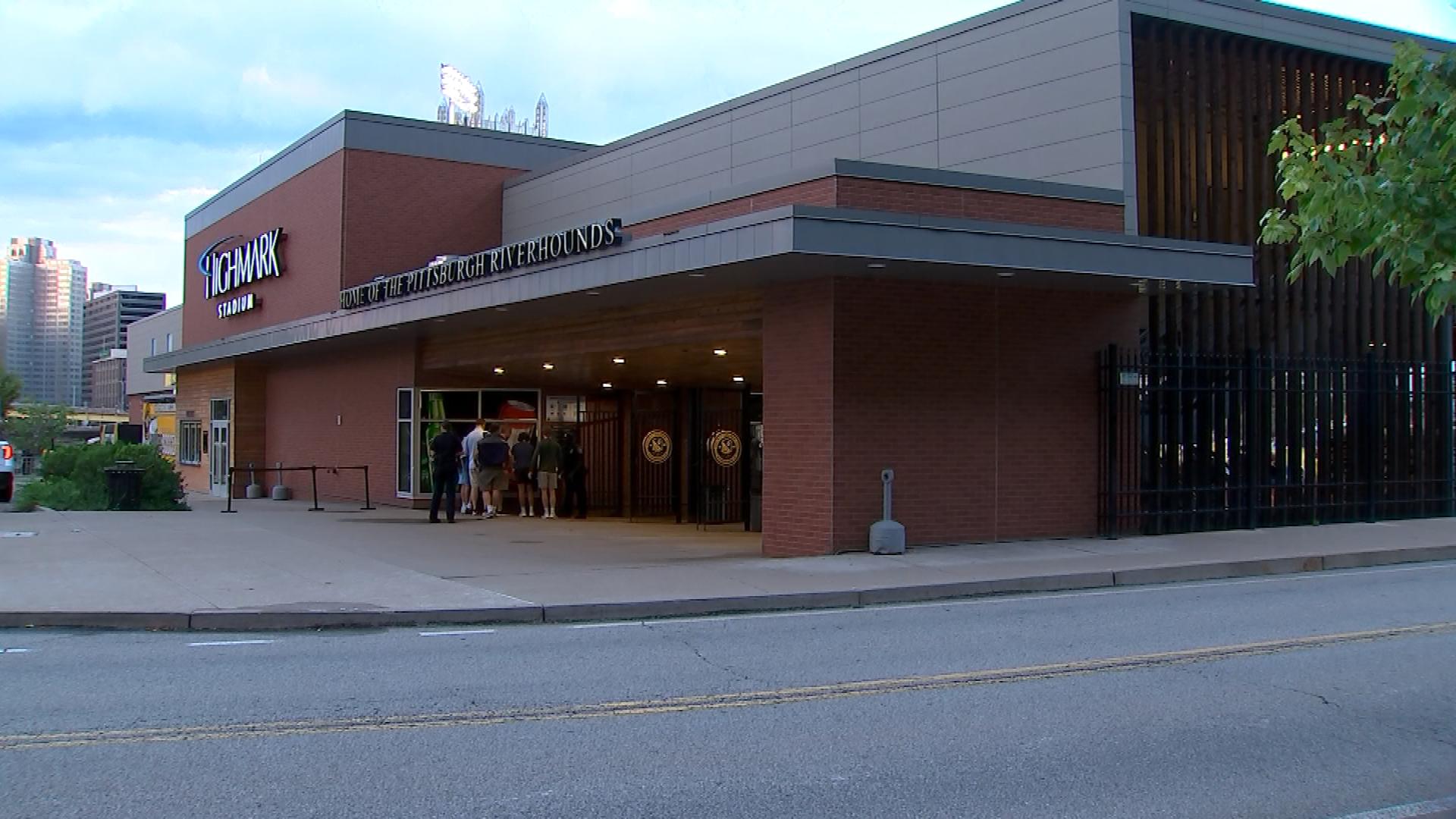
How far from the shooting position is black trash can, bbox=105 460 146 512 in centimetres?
2188

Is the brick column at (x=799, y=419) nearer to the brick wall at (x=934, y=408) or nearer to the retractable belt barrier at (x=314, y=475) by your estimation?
the brick wall at (x=934, y=408)

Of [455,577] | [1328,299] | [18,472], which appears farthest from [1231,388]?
[18,472]

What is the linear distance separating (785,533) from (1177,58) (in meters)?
9.29

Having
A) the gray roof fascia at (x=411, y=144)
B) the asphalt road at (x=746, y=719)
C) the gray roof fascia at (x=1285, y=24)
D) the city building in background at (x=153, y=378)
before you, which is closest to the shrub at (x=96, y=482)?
the gray roof fascia at (x=411, y=144)

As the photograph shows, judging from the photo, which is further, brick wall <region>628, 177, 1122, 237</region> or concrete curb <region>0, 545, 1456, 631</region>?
brick wall <region>628, 177, 1122, 237</region>

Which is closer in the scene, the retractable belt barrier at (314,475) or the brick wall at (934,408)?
the brick wall at (934,408)

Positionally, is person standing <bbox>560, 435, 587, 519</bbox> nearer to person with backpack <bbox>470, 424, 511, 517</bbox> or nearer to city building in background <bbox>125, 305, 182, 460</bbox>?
person with backpack <bbox>470, 424, 511, 517</bbox>

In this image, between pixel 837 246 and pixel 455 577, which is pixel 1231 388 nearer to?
pixel 837 246

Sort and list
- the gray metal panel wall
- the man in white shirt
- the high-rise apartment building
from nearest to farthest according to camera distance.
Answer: the gray metal panel wall < the man in white shirt < the high-rise apartment building

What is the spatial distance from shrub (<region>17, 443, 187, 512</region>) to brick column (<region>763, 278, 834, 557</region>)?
1307cm

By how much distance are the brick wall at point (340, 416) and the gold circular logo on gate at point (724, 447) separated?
733 centimetres

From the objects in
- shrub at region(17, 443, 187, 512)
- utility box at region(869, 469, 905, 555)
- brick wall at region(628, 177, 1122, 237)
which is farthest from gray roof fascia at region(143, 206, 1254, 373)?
shrub at region(17, 443, 187, 512)

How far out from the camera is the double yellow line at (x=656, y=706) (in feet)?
21.6

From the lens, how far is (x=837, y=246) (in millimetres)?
12891
